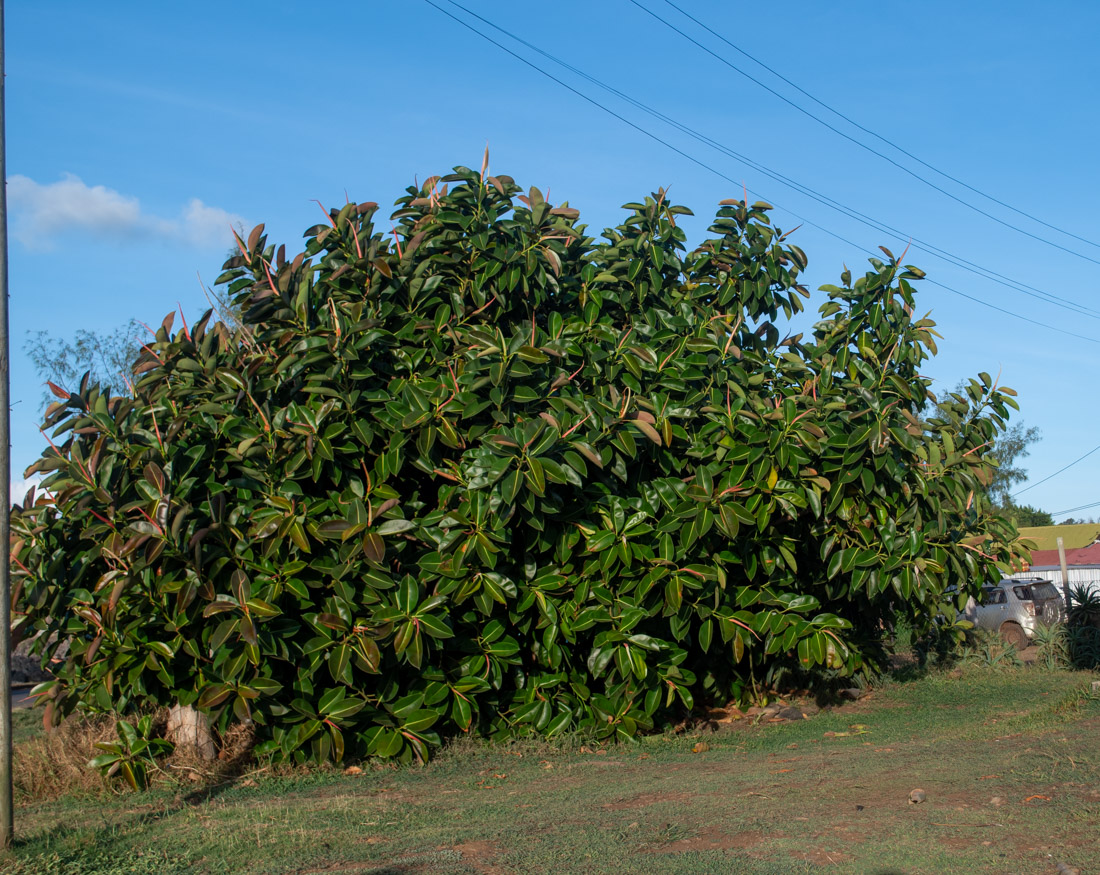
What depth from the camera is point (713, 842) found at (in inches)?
179

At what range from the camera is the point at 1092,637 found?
12102 millimetres

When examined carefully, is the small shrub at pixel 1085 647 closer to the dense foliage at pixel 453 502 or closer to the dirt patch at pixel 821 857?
the dense foliage at pixel 453 502

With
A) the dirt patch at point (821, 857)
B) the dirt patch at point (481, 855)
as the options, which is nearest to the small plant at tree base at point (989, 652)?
the dirt patch at point (821, 857)

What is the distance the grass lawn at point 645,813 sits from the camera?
4.27 meters

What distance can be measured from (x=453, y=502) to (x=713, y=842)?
3102 millimetres

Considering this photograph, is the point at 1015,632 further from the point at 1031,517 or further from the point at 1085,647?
the point at 1031,517

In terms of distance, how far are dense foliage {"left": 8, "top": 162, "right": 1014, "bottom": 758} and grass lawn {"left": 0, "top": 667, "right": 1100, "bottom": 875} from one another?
60 cm

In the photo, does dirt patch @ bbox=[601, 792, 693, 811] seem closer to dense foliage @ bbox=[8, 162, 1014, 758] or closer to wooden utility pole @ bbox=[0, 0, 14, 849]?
dense foliage @ bbox=[8, 162, 1014, 758]

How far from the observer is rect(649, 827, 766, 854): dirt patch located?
4426 mm

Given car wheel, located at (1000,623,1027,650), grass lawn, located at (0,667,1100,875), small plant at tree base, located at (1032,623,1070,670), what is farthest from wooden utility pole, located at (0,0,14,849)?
car wheel, located at (1000,623,1027,650)

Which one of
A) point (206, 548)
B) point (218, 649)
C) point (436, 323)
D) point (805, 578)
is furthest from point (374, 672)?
point (805, 578)

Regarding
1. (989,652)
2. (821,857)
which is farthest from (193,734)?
A: (989,652)

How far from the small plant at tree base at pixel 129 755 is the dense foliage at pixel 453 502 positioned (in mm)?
294

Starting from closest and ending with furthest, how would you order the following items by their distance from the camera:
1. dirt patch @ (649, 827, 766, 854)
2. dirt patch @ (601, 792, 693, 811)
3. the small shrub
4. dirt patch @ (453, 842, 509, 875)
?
dirt patch @ (453, 842, 509, 875) < dirt patch @ (649, 827, 766, 854) < dirt patch @ (601, 792, 693, 811) < the small shrub
